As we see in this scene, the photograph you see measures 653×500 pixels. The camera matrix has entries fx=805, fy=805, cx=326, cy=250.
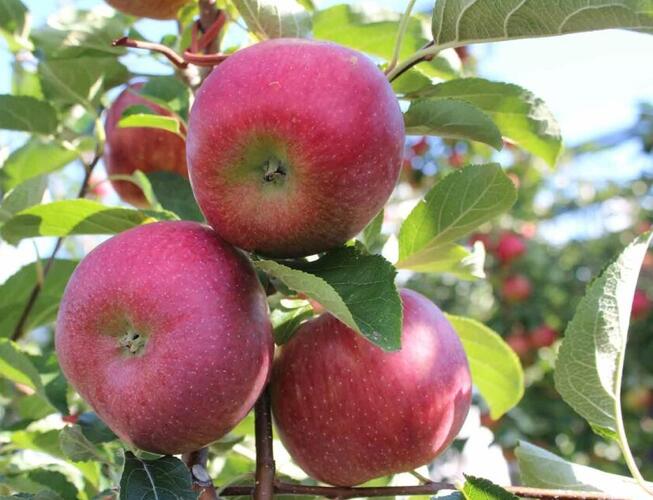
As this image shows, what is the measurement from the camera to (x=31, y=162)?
151 cm

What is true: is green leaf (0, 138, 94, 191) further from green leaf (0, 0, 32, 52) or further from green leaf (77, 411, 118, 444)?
green leaf (77, 411, 118, 444)

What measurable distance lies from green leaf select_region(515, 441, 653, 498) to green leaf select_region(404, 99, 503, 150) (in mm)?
382

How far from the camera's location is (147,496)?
0.79 metres

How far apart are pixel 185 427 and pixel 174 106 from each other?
65 cm

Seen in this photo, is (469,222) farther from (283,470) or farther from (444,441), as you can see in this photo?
(283,470)

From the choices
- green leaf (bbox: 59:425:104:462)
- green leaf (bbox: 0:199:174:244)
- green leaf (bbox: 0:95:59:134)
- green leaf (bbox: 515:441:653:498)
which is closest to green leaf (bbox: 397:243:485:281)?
green leaf (bbox: 515:441:653:498)

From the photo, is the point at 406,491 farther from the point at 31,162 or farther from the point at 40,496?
the point at 31,162

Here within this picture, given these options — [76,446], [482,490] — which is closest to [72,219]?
[76,446]

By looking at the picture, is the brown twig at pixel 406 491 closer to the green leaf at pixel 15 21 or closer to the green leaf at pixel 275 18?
the green leaf at pixel 275 18

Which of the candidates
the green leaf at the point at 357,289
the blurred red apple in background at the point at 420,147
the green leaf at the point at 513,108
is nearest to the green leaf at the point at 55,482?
the green leaf at the point at 357,289

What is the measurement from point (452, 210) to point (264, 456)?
15.0 inches

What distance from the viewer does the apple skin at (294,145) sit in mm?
771

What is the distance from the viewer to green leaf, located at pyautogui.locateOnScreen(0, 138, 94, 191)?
150cm

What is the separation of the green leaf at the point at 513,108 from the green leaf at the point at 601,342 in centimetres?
24
